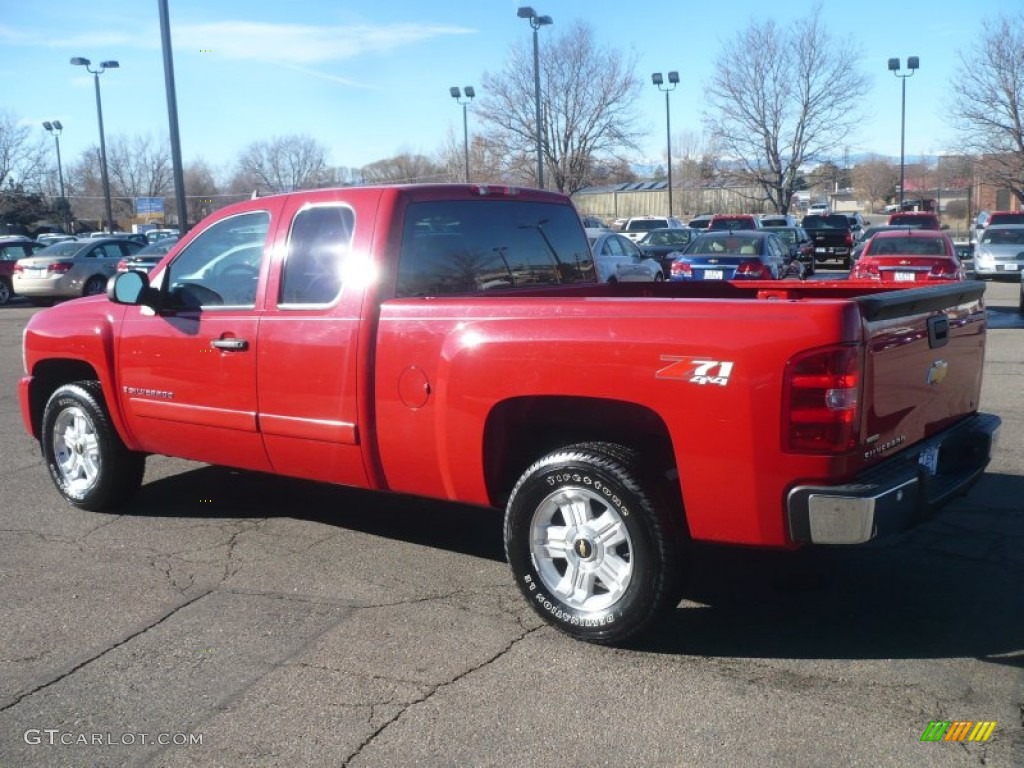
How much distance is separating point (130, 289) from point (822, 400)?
12.5 ft

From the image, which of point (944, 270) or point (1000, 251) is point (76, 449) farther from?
point (1000, 251)

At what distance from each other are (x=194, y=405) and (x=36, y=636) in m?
1.53

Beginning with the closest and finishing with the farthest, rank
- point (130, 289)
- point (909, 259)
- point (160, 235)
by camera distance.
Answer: point (130, 289) → point (909, 259) → point (160, 235)

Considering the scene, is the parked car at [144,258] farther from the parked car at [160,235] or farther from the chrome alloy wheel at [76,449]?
the chrome alloy wheel at [76,449]

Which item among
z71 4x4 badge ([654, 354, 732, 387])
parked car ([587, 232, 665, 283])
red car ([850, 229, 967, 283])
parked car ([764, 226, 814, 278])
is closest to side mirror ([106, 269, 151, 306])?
z71 4x4 badge ([654, 354, 732, 387])

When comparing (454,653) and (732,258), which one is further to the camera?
(732,258)

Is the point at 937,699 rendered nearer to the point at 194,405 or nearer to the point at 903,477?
the point at 903,477

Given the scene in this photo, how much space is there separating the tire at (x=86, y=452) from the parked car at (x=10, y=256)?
21.1 metres

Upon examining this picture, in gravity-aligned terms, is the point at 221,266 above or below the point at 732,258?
above

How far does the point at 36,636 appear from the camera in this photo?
14.6 ft

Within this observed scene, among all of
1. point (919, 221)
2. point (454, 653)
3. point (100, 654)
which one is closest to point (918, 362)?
point (454, 653)

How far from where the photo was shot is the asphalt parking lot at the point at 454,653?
11.5 feet

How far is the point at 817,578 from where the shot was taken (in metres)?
5.04

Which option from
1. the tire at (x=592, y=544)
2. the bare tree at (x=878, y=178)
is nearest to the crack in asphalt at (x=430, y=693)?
the tire at (x=592, y=544)
